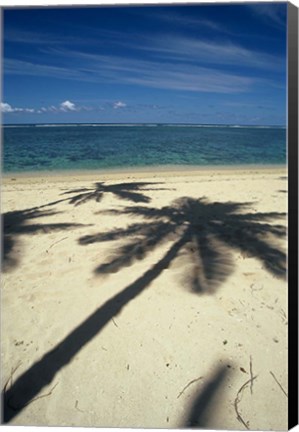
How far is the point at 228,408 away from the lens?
2.72 meters

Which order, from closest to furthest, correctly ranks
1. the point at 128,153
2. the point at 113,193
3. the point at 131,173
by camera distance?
the point at 113,193 < the point at 131,173 < the point at 128,153

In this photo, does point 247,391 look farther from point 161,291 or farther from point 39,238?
point 39,238

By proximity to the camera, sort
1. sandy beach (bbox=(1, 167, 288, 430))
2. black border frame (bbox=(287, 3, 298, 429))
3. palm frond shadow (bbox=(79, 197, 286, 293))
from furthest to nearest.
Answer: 1. palm frond shadow (bbox=(79, 197, 286, 293))
2. sandy beach (bbox=(1, 167, 288, 430))
3. black border frame (bbox=(287, 3, 298, 429))

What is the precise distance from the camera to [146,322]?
3.79 meters

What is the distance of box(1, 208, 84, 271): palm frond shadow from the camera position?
5.51m

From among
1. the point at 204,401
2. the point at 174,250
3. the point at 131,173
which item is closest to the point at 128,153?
the point at 131,173

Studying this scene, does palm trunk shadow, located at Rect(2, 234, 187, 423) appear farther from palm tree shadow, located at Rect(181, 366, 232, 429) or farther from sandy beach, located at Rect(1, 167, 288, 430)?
palm tree shadow, located at Rect(181, 366, 232, 429)

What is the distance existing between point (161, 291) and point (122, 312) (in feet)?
2.14

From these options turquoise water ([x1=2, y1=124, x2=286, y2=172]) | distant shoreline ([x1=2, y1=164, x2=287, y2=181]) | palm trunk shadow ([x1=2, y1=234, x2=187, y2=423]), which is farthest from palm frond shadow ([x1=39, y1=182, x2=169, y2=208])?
distant shoreline ([x1=2, y1=164, x2=287, y2=181])

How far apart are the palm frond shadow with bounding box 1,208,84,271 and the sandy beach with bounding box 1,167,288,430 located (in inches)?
1.5

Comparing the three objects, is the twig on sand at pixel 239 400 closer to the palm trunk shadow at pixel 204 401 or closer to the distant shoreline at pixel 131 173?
the palm trunk shadow at pixel 204 401

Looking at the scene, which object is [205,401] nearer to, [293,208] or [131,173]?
[293,208]

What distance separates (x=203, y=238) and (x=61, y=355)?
3.43 metres

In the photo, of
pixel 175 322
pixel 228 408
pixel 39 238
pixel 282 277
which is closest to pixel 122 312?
pixel 175 322
